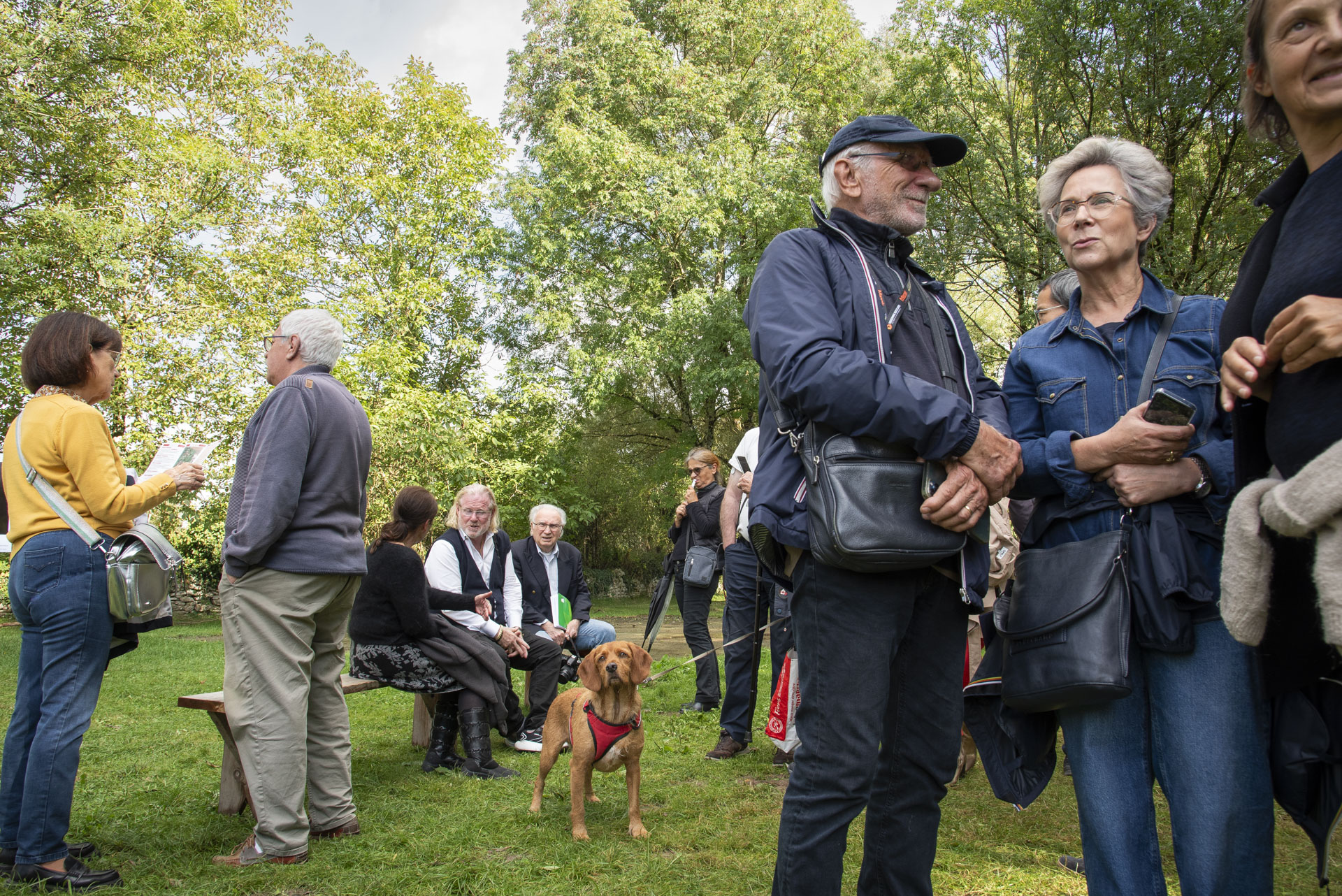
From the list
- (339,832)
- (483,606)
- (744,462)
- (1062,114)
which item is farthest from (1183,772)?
(1062,114)

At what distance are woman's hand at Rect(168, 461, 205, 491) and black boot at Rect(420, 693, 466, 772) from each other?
232 cm

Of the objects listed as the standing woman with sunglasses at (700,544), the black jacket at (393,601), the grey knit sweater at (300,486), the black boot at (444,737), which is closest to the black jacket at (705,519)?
the standing woman with sunglasses at (700,544)

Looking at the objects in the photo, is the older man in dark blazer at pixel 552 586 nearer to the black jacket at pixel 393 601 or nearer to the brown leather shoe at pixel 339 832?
the black jacket at pixel 393 601

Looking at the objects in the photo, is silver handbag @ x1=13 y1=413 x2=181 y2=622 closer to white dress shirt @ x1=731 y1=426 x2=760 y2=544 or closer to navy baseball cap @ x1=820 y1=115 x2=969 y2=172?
navy baseball cap @ x1=820 y1=115 x2=969 y2=172

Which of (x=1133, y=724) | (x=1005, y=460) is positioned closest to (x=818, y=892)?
(x=1133, y=724)

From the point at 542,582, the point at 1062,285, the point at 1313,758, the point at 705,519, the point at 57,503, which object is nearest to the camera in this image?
the point at 1313,758

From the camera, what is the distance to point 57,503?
3520mm

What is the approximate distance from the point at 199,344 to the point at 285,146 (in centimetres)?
567

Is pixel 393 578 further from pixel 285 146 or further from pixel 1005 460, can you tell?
pixel 285 146

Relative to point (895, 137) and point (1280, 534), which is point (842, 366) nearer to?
point (895, 137)

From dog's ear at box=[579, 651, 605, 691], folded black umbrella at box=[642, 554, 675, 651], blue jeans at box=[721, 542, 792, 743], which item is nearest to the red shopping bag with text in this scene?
dog's ear at box=[579, 651, 605, 691]

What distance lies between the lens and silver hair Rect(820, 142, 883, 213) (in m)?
2.48

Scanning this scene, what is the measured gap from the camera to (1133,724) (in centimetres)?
204

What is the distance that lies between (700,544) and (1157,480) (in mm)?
5422
